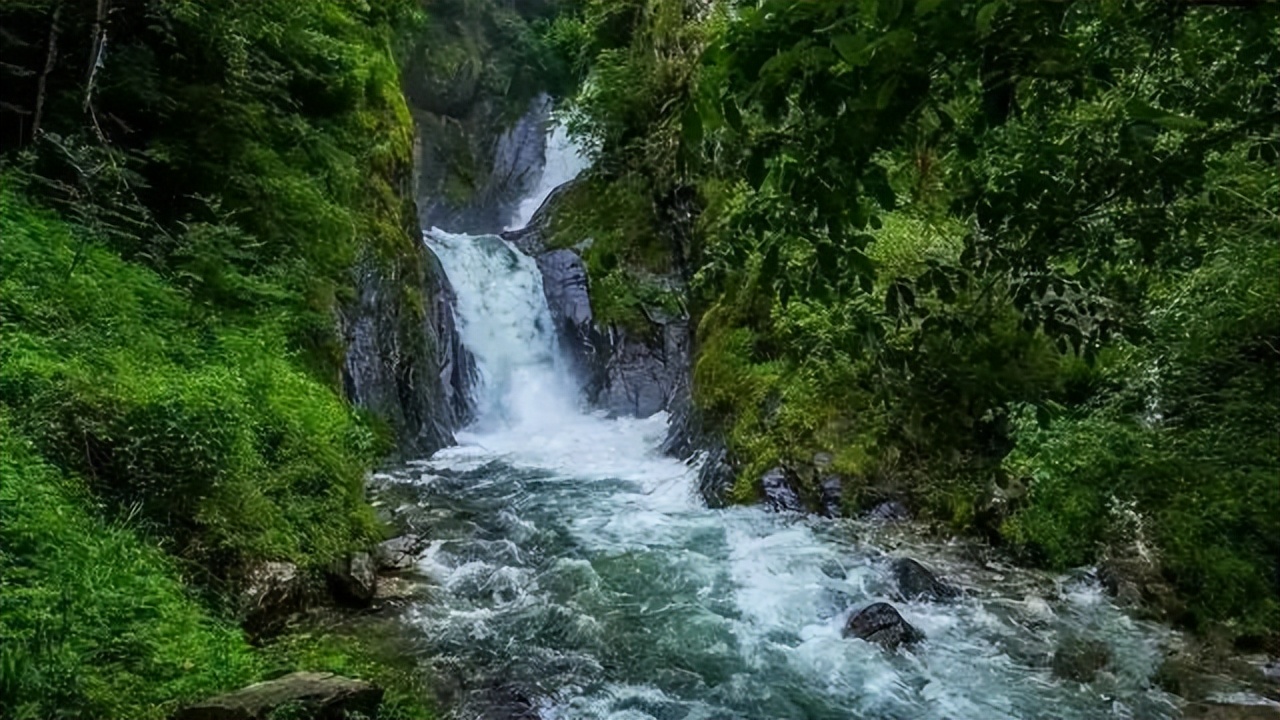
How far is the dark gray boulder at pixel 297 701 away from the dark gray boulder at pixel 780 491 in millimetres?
4701

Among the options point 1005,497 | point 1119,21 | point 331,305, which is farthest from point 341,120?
point 1119,21

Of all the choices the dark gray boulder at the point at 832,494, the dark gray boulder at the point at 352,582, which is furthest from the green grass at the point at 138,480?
the dark gray boulder at the point at 832,494

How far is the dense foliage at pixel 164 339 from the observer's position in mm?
3904

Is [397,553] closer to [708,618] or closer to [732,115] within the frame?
[708,618]

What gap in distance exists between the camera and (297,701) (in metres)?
3.79

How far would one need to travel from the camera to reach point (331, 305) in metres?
8.81

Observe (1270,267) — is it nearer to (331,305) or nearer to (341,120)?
(331,305)

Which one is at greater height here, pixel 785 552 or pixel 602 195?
pixel 602 195

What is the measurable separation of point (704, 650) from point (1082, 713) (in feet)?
6.93

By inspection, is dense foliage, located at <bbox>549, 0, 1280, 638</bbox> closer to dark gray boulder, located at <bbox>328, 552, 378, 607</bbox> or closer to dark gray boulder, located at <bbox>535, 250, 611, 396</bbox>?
dark gray boulder, located at <bbox>535, 250, 611, 396</bbox>

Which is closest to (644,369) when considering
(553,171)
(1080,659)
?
(553,171)

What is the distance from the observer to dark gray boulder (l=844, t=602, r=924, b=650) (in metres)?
5.73

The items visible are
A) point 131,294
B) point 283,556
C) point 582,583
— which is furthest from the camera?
point 582,583

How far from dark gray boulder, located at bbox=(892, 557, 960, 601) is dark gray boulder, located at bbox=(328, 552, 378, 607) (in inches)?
141
